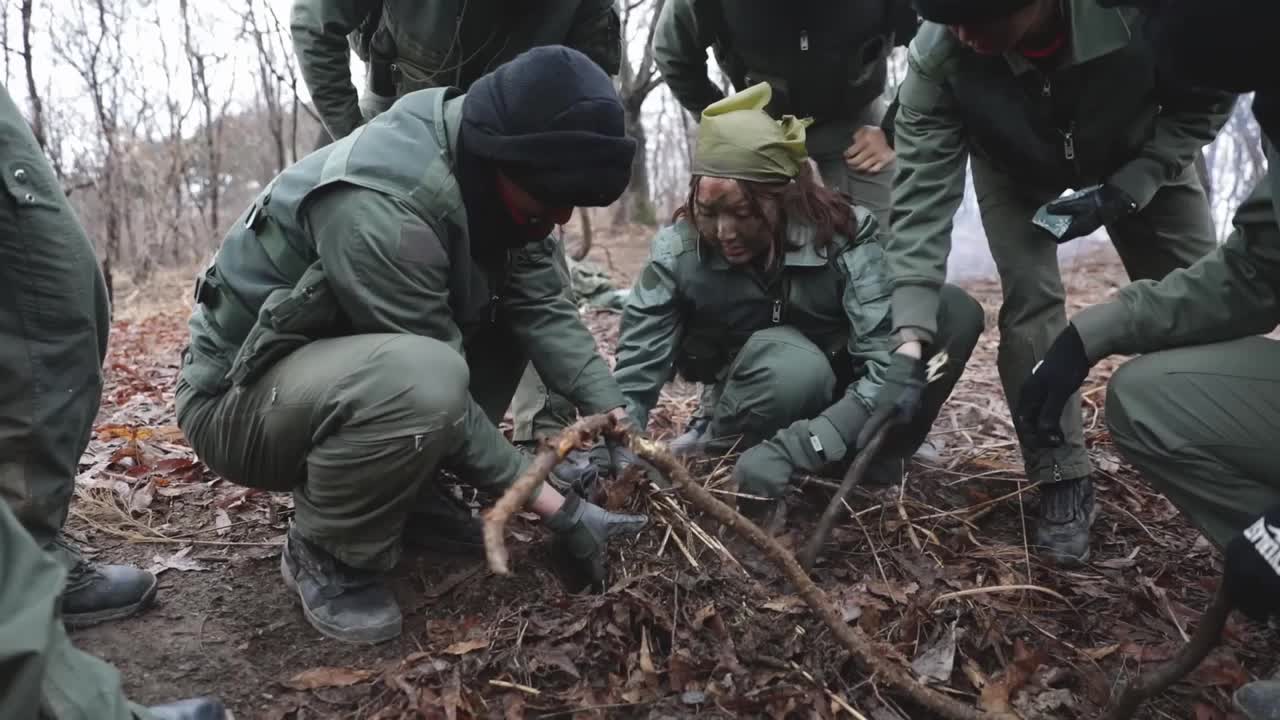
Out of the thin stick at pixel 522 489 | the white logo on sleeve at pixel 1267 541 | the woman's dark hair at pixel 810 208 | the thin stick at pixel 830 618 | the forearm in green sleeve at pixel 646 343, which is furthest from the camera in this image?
the forearm in green sleeve at pixel 646 343

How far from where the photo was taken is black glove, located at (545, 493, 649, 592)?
240 cm

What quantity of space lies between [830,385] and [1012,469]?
0.77 m

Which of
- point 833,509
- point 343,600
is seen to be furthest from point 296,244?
point 833,509

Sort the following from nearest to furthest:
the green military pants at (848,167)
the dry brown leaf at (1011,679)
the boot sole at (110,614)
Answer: the dry brown leaf at (1011,679), the boot sole at (110,614), the green military pants at (848,167)

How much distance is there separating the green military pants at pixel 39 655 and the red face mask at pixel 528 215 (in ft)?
4.23

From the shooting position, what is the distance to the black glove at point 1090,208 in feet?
8.70

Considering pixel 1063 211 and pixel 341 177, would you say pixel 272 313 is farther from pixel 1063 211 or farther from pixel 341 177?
pixel 1063 211

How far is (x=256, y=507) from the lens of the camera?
10.8 feet

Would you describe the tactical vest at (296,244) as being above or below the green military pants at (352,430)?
above

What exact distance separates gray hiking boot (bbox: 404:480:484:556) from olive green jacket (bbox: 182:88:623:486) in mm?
475

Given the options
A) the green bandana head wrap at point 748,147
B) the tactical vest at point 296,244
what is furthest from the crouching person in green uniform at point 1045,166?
the tactical vest at point 296,244

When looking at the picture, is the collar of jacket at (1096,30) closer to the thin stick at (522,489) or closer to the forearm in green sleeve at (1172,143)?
the forearm in green sleeve at (1172,143)

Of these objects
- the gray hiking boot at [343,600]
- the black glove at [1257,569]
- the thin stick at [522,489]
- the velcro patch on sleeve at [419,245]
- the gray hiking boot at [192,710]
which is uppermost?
the velcro patch on sleeve at [419,245]

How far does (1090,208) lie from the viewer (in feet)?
8.71
